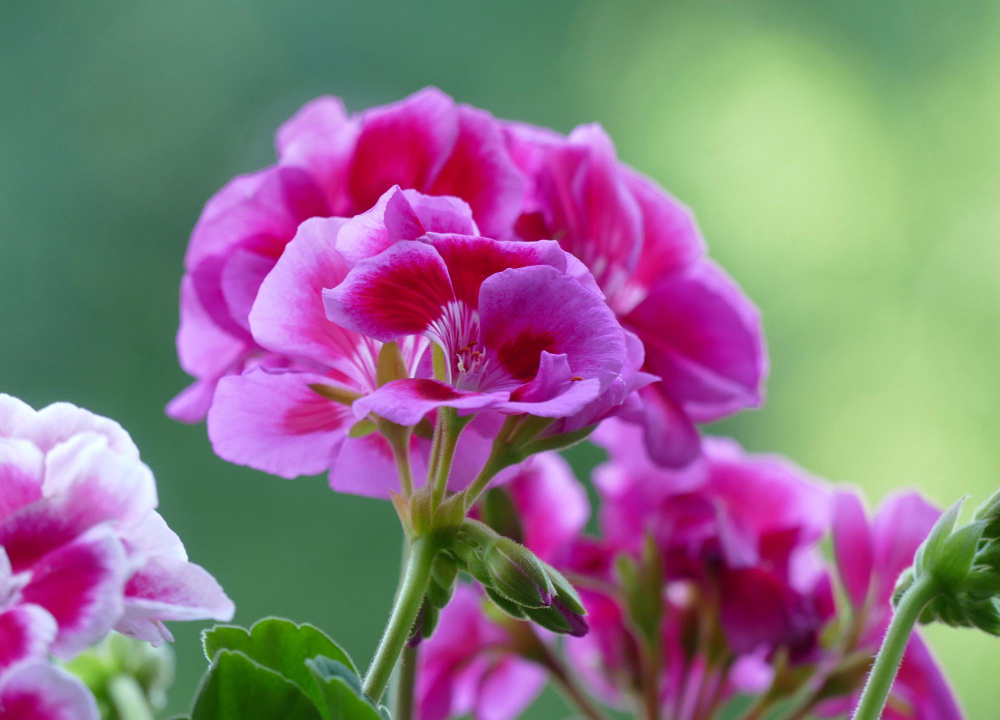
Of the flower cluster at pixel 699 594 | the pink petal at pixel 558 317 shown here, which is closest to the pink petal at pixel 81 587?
the pink petal at pixel 558 317

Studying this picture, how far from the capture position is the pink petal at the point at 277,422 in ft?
1.05

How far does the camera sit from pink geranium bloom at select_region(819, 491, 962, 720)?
0.48 m

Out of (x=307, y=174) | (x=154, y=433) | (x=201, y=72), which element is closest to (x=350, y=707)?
(x=307, y=174)

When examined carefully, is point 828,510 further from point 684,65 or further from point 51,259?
point 684,65

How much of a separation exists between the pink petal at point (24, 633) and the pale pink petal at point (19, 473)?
32mm

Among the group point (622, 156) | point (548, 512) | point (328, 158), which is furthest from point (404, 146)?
point (622, 156)

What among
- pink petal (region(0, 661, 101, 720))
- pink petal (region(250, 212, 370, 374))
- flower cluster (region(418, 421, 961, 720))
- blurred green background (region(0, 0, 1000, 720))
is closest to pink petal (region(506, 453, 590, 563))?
flower cluster (region(418, 421, 961, 720))

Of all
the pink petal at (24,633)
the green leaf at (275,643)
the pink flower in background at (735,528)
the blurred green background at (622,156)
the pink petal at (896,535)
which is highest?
the pink petal at (24,633)

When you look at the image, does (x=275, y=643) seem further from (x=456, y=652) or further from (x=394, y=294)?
(x=456, y=652)

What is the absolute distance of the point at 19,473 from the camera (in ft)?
0.79

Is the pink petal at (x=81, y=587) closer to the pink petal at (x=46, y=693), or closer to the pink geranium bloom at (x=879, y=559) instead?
the pink petal at (x=46, y=693)

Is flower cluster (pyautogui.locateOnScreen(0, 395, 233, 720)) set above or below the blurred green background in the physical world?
above

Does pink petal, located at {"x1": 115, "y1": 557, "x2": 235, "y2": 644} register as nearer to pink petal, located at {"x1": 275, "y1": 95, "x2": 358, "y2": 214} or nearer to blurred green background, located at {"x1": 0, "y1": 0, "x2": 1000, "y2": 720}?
pink petal, located at {"x1": 275, "y1": 95, "x2": 358, "y2": 214}

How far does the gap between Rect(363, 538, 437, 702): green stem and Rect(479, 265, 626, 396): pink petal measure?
2.4 inches
